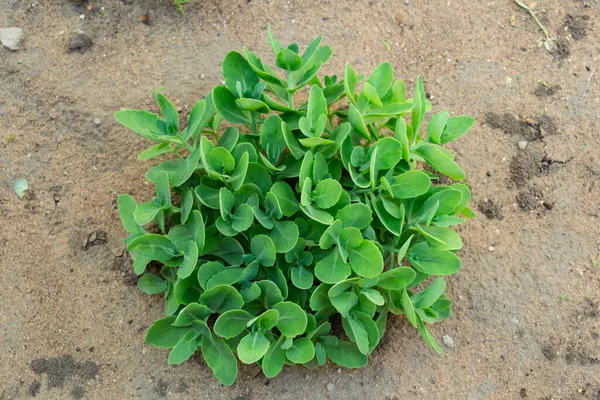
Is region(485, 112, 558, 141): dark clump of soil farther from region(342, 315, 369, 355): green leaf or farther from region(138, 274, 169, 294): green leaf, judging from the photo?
region(138, 274, 169, 294): green leaf

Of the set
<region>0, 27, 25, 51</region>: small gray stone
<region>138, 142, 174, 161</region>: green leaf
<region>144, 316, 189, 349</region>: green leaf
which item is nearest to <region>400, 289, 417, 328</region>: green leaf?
<region>144, 316, 189, 349</region>: green leaf

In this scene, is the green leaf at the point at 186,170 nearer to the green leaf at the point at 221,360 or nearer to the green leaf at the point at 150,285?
the green leaf at the point at 150,285

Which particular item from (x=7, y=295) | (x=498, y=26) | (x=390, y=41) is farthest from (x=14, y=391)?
(x=498, y=26)

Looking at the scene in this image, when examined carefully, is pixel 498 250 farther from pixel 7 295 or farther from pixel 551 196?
pixel 7 295

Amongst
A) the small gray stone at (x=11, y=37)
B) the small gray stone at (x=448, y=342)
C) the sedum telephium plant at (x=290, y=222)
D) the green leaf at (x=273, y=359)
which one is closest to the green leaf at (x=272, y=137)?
the sedum telephium plant at (x=290, y=222)

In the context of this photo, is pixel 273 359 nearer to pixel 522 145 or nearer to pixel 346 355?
pixel 346 355

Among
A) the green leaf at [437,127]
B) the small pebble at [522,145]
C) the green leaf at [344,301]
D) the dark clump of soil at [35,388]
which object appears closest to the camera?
the green leaf at [344,301]
